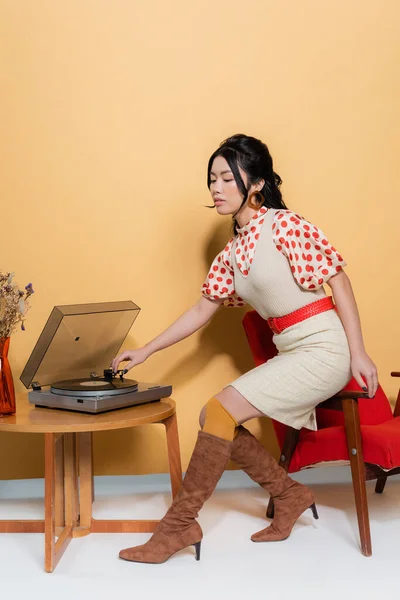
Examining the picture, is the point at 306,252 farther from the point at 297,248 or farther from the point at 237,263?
the point at 237,263

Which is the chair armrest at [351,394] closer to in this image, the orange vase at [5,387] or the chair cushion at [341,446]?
the chair cushion at [341,446]

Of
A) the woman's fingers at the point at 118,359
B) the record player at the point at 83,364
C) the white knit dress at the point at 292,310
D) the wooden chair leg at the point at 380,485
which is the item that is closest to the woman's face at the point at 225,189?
the white knit dress at the point at 292,310

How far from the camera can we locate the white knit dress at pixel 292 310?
2363 mm

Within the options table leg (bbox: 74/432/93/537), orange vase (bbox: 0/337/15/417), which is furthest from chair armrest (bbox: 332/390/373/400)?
orange vase (bbox: 0/337/15/417)

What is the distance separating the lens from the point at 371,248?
317 centimetres

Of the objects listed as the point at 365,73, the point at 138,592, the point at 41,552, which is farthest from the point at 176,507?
the point at 365,73

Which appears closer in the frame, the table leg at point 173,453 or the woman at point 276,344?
the woman at point 276,344

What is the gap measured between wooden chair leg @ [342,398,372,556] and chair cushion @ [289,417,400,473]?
1.4 inches

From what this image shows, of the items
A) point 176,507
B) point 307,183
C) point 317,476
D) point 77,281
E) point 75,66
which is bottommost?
point 317,476

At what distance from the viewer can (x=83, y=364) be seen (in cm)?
271

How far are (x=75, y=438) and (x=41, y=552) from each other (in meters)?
0.45

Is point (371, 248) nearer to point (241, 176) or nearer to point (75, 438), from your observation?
point (241, 176)

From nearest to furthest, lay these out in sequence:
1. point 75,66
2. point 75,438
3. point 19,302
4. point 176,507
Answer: point 176,507 < point 19,302 < point 75,438 < point 75,66

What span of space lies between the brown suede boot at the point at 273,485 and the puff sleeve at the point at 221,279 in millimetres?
575
